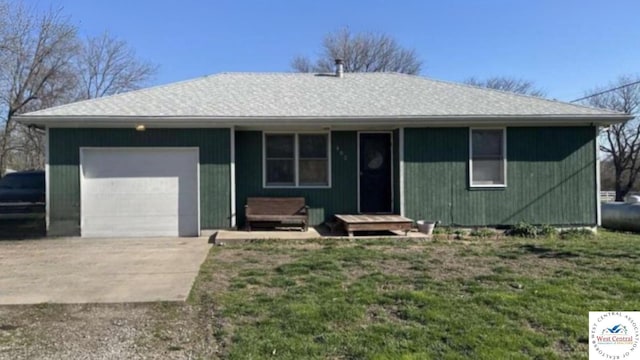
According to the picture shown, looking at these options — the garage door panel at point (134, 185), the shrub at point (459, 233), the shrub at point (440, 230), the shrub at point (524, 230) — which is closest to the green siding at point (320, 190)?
the garage door panel at point (134, 185)

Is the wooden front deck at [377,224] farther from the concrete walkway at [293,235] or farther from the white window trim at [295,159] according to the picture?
the white window trim at [295,159]

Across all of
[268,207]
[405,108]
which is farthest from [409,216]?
[268,207]

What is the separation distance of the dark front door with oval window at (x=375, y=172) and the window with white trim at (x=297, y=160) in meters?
0.92

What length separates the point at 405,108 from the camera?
11438 mm

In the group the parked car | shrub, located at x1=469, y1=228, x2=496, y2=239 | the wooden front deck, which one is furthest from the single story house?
the parked car

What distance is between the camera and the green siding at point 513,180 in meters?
11.2

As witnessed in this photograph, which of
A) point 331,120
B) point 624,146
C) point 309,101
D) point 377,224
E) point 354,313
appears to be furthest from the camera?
point 624,146

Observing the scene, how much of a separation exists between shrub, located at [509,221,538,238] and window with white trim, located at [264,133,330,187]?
4.39 metres

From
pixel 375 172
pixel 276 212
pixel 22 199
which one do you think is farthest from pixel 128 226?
pixel 375 172

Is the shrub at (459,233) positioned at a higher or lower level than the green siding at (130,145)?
lower

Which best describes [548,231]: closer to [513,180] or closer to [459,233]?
[513,180]

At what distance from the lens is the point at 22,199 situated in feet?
37.4

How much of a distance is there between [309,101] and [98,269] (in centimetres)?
655

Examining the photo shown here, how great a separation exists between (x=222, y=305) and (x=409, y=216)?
22.1 feet
